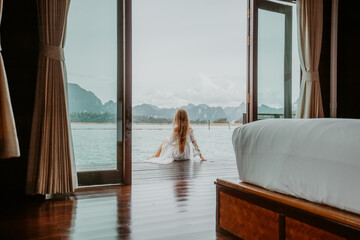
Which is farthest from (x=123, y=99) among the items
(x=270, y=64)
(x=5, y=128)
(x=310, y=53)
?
(x=310, y=53)

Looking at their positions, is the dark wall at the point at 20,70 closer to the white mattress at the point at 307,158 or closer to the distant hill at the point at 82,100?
the distant hill at the point at 82,100

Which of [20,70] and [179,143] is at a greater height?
[20,70]

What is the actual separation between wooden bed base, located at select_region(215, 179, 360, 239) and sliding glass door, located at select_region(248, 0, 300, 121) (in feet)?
7.30

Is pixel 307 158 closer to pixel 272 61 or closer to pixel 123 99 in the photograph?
pixel 123 99

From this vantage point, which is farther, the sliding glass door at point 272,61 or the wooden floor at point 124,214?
the sliding glass door at point 272,61

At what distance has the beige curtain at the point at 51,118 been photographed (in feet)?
8.33

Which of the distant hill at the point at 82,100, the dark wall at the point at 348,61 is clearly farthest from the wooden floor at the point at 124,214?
the dark wall at the point at 348,61

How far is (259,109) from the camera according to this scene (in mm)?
3836

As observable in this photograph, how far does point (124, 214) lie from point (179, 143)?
3081mm

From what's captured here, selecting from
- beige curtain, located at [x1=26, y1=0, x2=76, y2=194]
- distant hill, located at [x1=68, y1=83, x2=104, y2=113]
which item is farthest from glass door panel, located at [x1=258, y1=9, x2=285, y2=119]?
beige curtain, located at [x1=26, y1=0, x2=76, y2=194]

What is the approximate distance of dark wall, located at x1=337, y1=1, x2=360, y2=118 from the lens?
4.00 meters

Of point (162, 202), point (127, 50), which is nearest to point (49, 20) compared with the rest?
point (127, 50)

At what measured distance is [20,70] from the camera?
103 inches

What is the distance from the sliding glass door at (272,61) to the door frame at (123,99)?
1629mm
